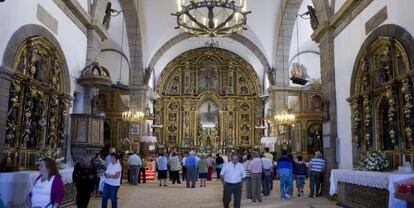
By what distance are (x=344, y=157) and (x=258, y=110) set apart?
47.3ft

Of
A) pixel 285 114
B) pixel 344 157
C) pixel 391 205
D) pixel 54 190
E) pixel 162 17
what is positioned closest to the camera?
pixel 54 190

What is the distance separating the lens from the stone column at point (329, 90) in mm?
10602

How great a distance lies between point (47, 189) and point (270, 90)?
53.4 ft

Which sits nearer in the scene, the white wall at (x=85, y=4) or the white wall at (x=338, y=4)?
the white wall at (x=338, y=4)

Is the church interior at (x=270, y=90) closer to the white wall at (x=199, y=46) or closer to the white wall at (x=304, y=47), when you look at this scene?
the white wall at (x=304, y=47)

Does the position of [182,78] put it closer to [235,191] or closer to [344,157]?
[344,157]

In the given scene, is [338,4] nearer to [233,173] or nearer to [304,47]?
[233,173]

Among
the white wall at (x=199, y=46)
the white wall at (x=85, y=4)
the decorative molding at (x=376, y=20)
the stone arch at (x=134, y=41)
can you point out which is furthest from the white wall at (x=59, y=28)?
the white wall at (x=199, y=46)

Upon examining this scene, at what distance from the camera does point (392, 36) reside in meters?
7.71

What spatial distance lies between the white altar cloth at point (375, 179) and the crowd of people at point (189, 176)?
5.36ft

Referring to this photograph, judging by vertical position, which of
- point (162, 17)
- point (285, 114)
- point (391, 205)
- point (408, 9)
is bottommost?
point (391, 205)

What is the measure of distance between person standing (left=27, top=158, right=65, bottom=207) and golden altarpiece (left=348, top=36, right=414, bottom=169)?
5.89 meters

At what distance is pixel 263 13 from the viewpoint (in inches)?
719

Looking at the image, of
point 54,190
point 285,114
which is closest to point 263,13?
point 285,114
